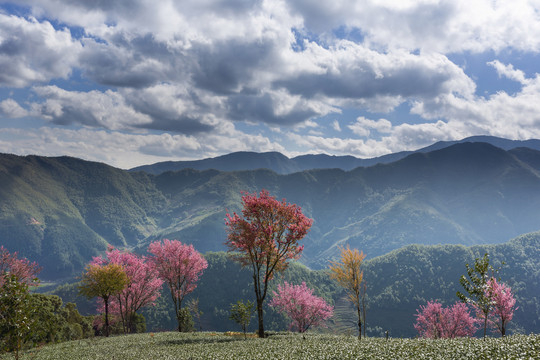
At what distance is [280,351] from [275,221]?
18599 millimetres

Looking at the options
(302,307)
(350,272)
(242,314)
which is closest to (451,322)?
(302,307)

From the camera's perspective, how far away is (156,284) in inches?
2953

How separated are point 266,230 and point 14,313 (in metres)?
24.2

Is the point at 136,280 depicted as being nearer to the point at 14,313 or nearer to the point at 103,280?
the point at 103,280

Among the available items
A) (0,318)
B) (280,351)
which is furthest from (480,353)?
(0,318)

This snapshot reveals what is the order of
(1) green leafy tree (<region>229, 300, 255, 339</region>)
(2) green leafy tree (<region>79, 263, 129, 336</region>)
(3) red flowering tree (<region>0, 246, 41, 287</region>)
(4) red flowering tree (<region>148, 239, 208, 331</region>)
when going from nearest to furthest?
(1) green leafy tree (<region>229, 300, 255, 339</region>) → (2) green leafy tree (<region>79, 263, 129, 336</region>) → (3) red flowering tree (<region>0, 246, 41, 287</region>) → (4) red flowering tree (<region>148, 239, 208, 331</region>)

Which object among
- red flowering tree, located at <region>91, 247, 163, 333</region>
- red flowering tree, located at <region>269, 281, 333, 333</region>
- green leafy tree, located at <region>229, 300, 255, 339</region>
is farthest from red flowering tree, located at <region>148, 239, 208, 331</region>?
red flowering tree, located at <region>269, 281, 333, 333</region>

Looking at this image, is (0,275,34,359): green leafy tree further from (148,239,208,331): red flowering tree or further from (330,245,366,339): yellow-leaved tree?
(148,239,208,331): red flowering tree

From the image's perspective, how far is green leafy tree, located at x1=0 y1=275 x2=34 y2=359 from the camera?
22469 millimetres

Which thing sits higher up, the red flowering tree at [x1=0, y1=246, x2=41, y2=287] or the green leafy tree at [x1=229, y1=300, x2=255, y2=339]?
the red flowering tree at [x1=0, y1=246, x2=41, y2=287]

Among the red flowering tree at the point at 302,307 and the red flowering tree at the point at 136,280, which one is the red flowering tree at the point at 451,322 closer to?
the red flowering tree at the point at 302,307

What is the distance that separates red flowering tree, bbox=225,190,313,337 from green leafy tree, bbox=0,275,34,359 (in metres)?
21.1

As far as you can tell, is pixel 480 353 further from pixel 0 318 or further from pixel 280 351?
pixel 0 318

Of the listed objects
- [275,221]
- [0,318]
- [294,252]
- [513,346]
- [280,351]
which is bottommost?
[280,351]
